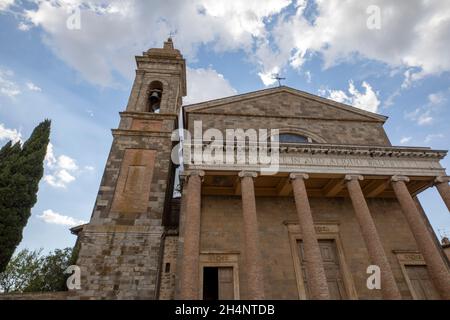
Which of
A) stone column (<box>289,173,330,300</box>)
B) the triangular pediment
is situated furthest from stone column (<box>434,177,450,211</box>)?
stone column (<box>289,173,330,300</box>)

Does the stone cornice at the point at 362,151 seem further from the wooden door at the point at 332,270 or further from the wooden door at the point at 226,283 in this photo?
the wooden door at the point at 226,283

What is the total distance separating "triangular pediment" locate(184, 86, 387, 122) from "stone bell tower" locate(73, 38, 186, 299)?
2.54 metres

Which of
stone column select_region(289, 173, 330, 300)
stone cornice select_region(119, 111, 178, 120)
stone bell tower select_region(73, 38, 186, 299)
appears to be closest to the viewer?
stone column select_region(289, 173, 330, 300)

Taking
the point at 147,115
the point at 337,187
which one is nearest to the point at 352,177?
the point at 337,187

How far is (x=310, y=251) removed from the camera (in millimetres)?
8141

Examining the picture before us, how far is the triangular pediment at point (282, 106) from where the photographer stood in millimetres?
13609

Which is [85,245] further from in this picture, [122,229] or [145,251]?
[145,251]

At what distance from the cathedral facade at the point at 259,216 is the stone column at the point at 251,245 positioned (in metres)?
0.04

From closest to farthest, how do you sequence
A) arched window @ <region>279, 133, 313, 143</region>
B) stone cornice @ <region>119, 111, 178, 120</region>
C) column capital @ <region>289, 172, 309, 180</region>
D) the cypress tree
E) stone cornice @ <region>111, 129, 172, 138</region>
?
column capital @ <region>289, 172, 309, 180</region>
the cypress tree
stone cornice @ <region>111, 129, 172, 138</region>
arched window @ <region>279, 133, 313, 143</region>
stone cornice @ <region>119, 111, 178, 120</region>

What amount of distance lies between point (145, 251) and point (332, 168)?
804 centimetres

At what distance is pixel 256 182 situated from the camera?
36.8ft

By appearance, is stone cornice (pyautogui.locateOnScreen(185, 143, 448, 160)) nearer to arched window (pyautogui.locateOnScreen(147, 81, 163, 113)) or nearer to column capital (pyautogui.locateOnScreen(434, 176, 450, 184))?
column capital (pyautogui.locateOnScreen(434, 176, 450, 184))

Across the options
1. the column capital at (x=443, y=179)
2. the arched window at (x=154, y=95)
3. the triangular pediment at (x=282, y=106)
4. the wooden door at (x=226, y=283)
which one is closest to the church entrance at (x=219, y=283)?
the wooden door at (x=226, y=283)

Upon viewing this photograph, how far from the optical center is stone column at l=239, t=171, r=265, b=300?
7.32 metres
